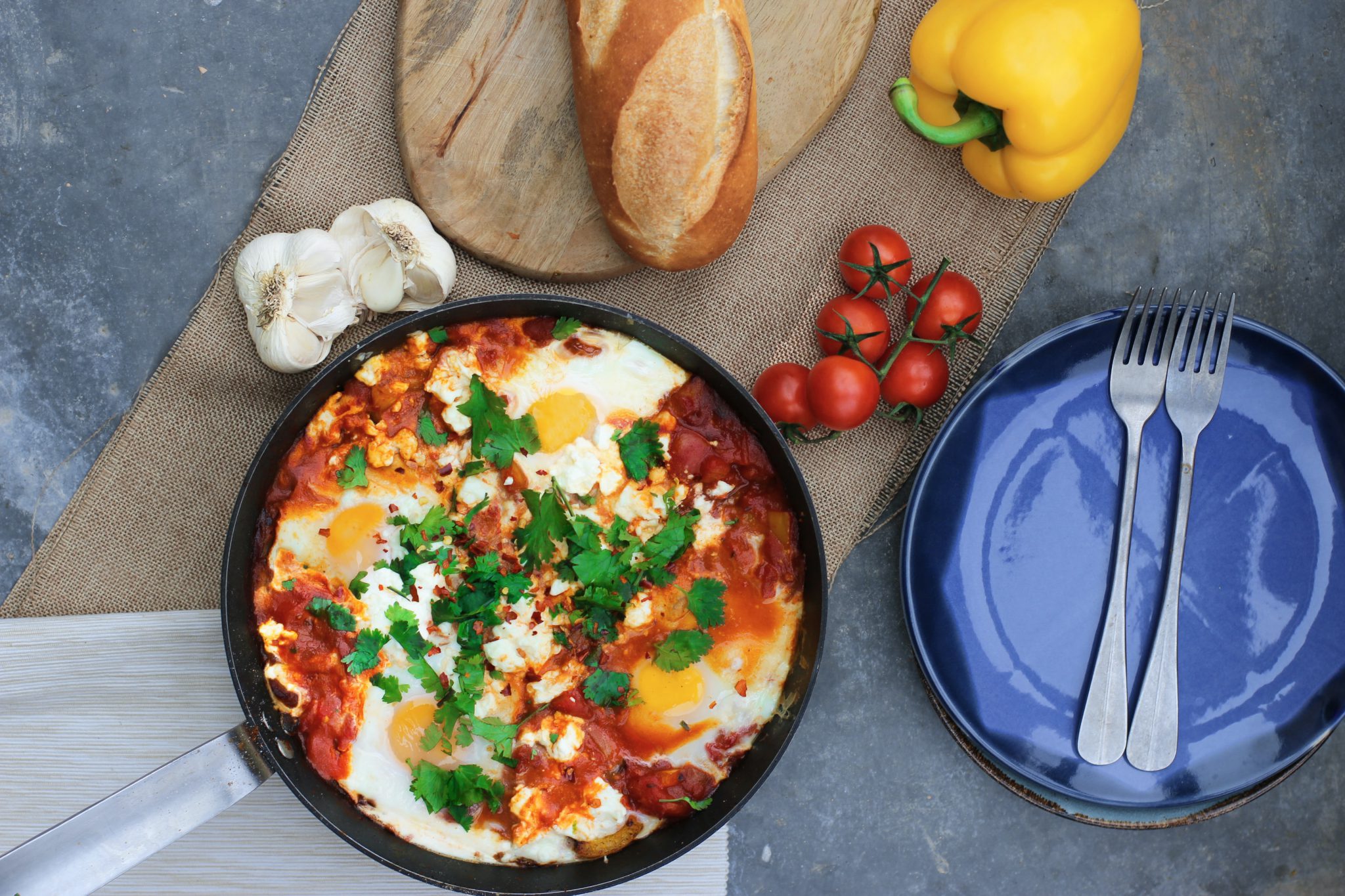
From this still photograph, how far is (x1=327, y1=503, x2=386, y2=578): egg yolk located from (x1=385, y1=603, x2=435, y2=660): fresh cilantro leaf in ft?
0.66

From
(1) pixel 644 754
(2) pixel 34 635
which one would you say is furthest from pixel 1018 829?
(2) pixel 34 635

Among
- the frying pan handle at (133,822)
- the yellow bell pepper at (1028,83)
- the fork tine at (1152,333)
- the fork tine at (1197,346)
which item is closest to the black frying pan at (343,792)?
the frying pan handle at (133,822)

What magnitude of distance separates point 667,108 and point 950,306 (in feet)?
3.93

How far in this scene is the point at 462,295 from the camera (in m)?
3.39

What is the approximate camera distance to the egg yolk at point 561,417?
3018 millimetres

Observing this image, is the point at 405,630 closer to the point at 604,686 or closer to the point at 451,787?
the point at 451,787

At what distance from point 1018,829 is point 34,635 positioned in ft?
12.5

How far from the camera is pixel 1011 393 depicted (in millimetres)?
3207

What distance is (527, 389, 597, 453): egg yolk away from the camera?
302 cm

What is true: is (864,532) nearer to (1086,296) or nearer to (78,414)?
(1086,296)

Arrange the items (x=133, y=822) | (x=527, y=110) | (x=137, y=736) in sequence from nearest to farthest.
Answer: (x=133, y=822) → (x=527, y=110) → (x=137, y=736)

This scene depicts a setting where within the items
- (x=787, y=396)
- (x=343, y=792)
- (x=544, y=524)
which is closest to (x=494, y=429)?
(x=544, y=524)

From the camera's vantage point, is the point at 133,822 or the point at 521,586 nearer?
the point at 133,822

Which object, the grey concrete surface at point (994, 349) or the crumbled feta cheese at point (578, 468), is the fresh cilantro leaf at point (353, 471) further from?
the grey concrete surface at point (994, 349)
